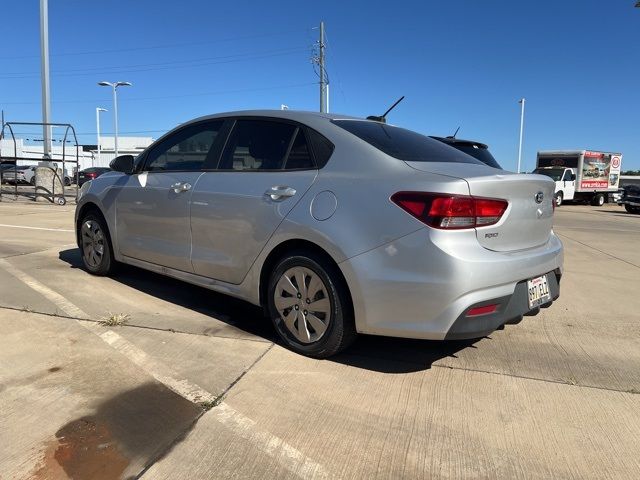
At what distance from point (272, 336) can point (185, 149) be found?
1856mm

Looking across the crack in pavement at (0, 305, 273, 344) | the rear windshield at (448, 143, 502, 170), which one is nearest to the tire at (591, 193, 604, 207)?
the rear windshield at (448, 143, 502, 170)

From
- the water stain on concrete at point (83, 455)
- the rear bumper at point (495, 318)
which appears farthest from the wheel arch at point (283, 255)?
the water stain on concrete at point (83, 455)

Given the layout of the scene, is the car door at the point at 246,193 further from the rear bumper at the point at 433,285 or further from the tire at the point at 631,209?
the tire at the point at 631,209

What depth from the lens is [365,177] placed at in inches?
127

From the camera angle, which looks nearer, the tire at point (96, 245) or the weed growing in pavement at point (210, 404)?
the weed growing in pavement at point (210, 404)

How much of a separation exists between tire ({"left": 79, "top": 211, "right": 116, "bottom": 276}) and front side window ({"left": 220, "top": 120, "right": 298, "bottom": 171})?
199cm

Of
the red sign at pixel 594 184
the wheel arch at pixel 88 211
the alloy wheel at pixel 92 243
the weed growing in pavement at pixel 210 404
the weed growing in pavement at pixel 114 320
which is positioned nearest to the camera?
the weed growing in pavement at pixel 210 404

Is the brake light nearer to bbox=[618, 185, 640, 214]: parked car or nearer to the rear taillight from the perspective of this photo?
the rear taillight

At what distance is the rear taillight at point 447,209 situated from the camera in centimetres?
293

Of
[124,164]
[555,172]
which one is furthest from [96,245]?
[555,172]

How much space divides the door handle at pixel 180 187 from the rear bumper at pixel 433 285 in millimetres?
1762

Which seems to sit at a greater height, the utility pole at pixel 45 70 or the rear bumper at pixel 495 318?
the utility pole at pixel 45 70

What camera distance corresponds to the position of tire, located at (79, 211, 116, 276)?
17.7ft

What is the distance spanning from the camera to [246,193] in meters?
3.80
